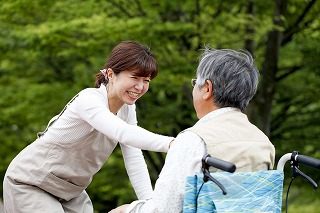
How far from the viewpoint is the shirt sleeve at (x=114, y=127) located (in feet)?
10.2

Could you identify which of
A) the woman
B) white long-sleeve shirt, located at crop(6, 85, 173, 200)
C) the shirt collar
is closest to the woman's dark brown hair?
the woman

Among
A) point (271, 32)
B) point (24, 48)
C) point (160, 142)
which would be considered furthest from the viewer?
point (24, 48)

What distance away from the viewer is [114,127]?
126 inches

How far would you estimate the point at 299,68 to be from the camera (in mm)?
12742

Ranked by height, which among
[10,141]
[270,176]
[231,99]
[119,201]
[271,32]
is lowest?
[119,201]

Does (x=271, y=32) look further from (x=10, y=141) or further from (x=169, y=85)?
(x=10, y=141)

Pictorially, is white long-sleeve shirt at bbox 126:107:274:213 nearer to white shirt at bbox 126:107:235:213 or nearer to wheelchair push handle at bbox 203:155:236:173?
white shirt at bbox 126:107:235:213

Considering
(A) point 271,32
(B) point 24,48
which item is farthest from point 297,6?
(B) point 24,48

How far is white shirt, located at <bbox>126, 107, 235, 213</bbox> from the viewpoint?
2.79m

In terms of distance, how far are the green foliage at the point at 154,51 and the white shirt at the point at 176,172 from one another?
7.71 meters

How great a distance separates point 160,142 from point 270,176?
50cm

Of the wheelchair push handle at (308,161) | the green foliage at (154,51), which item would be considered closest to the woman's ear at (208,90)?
the wheelchair push handle at (308,161)

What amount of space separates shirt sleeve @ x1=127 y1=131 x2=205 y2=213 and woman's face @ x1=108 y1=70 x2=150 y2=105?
632 mm

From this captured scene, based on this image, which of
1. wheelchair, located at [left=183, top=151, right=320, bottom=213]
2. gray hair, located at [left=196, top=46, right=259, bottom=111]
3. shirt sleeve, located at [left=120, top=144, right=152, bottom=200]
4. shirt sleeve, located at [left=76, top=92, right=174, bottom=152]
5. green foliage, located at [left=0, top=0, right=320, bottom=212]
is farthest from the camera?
green foliage, located at [left=0, top=0, right=320, bottom=212]
